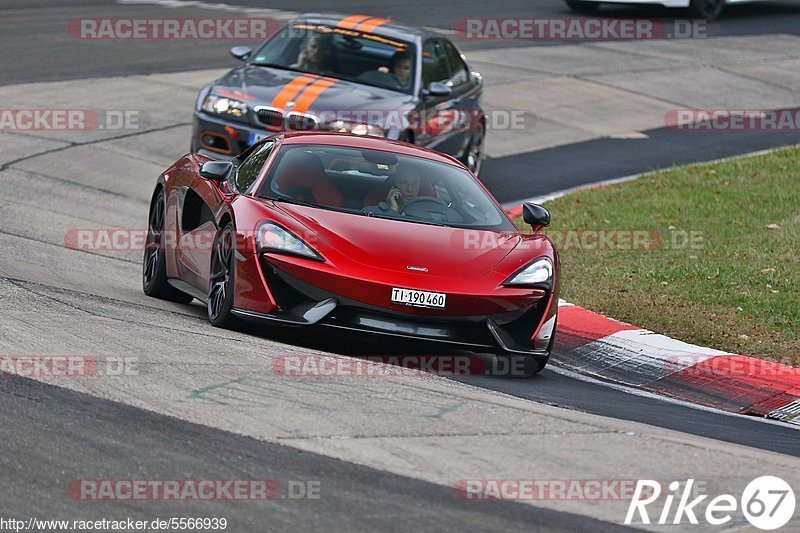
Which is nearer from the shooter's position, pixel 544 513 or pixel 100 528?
pixel 100 528

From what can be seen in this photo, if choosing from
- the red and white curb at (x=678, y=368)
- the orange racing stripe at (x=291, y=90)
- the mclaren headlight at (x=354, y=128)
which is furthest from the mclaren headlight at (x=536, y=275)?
the orange racing stripe at (x=291, y=90)

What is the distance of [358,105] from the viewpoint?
13508 millimetres

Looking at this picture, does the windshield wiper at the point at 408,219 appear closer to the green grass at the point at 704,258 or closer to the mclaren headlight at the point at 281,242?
the mclaren headlight at the point at 281,242

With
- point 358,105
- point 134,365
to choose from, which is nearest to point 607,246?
point 358,105

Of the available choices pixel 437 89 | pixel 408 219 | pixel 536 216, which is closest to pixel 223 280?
pixel 408 219

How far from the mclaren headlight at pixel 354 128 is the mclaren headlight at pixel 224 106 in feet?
2.81

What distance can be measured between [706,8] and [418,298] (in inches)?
887

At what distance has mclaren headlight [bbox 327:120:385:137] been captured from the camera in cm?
1325

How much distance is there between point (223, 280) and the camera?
846 centimetres

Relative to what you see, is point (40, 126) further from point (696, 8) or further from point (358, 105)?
point (696, 8)

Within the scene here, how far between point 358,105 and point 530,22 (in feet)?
48.6

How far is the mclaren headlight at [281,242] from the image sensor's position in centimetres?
805

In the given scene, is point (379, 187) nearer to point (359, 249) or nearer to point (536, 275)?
point (359, 249)

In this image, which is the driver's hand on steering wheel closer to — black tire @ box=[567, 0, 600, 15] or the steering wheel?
the steering wheel
